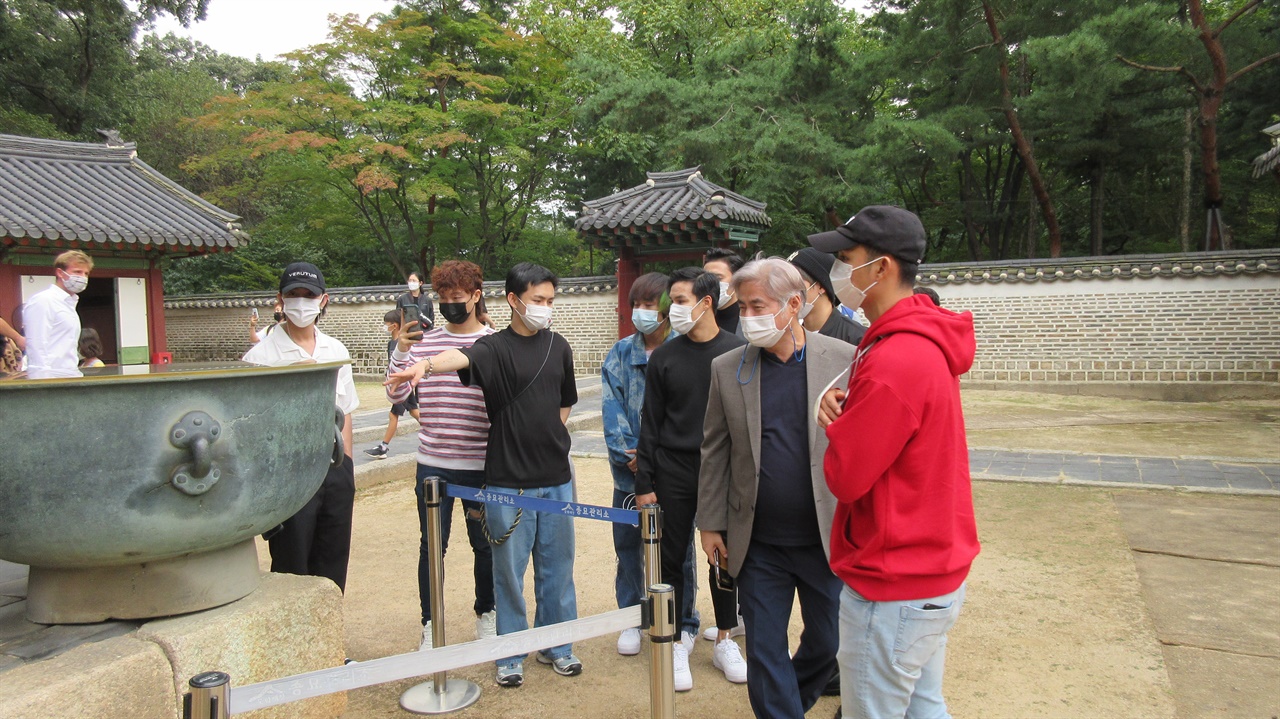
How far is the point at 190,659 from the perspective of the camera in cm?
254

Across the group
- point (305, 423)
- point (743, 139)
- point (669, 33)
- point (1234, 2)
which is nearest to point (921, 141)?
point (743, 139)

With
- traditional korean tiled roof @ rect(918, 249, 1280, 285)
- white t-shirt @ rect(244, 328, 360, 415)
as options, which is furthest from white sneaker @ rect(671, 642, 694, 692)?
traditional korean tiled roof @ rect(918, 249, 1280, 285)

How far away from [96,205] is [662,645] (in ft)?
Answer: 47.6

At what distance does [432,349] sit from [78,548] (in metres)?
1.62

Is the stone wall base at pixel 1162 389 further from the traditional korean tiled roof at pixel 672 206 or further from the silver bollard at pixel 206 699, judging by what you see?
the silver bollard at pixel 206 699

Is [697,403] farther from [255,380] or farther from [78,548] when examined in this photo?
[78,548]

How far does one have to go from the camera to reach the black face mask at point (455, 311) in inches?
144

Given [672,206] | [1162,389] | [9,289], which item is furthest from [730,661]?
[9,289]

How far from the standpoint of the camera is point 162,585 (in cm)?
260

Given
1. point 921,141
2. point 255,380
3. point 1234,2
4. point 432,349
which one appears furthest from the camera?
A: point 1234,2

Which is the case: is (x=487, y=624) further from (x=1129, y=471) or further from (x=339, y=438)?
(x=1129, y=471)

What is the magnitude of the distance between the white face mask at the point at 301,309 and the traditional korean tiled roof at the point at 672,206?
9.66 metres

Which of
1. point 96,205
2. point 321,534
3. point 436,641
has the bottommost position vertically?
point 436,641

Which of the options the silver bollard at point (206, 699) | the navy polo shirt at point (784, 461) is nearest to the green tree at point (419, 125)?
the navy polo shirt at point (784, 461)
